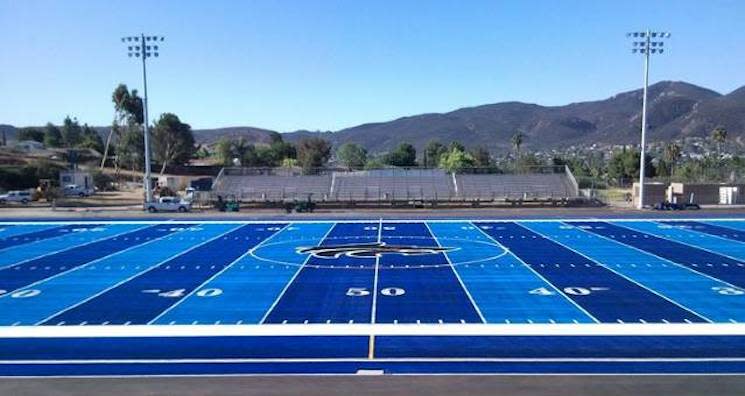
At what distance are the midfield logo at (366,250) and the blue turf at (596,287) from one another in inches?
161

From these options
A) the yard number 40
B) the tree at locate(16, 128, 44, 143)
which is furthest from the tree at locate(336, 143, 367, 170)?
the yard number 40

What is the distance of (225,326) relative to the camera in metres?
15.8

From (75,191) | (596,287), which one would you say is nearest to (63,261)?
(596,287)

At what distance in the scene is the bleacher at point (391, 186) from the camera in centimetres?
5694

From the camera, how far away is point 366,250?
27906 mm

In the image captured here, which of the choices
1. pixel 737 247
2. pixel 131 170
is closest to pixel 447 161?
pixel 131 170

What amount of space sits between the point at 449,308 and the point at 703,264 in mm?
12632

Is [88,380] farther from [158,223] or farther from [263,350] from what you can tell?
[158,223]

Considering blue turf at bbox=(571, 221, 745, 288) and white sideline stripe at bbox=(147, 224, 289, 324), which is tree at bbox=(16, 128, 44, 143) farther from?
blue turf at bbox=(571, 221, 745, 288)

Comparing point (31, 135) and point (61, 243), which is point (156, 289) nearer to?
point (61, 243)

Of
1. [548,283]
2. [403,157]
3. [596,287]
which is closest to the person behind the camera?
[596,287]

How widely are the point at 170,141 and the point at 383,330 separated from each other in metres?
100

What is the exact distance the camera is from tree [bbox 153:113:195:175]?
10656 centimetres

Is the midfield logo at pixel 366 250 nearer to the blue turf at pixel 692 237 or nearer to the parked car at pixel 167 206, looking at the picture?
the blue turf at pixel 692 237
